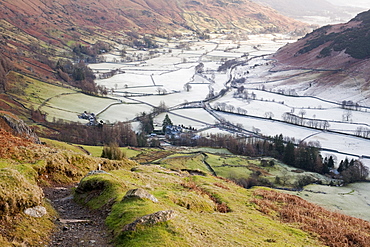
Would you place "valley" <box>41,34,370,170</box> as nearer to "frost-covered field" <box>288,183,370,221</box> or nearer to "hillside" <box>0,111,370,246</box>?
"frost-covered field" <box>288,183,370,221</box>

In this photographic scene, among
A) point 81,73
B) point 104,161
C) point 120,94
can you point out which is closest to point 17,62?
point 81,73

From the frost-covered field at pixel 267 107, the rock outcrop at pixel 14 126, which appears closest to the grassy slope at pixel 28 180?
the rock outcrop at pixel 14 126

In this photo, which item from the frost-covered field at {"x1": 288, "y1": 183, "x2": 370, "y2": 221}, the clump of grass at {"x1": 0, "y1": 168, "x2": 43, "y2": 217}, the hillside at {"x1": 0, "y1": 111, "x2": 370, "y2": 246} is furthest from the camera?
the frost-covered field at {"x1": 288, "y1": 183, "x2": 370, "y2": 221}

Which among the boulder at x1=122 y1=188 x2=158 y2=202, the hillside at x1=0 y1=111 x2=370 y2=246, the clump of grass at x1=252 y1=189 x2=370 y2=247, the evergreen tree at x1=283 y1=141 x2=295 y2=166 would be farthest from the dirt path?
the evergreen tree at x1=283 y1=141 x2=295 y2=166

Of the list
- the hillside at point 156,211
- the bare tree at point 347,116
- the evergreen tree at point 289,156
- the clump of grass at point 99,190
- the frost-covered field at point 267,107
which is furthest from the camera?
the bare tree at point 347,116

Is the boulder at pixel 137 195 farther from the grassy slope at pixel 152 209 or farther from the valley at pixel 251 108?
the valley at pixel 251 108

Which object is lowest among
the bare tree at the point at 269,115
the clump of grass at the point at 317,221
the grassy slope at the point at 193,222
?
the bare tree at the point at 269,115

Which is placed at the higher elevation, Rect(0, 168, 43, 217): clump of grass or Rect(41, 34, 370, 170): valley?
Rect(0, 168, 43, 217): clump of grass
